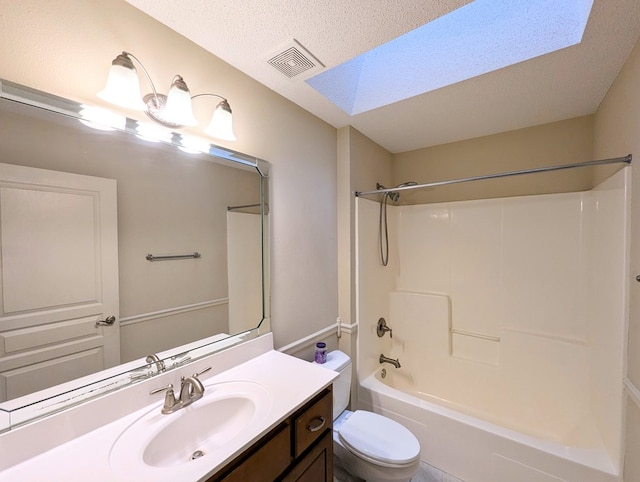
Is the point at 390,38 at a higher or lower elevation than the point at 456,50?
lower

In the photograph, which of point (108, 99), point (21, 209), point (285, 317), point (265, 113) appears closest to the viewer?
point (21, 209)

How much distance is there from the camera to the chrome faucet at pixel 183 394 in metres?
1.00

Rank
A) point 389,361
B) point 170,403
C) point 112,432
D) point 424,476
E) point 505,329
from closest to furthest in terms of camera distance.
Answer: point 112,432 < point 170,403 < point 424,476 < point 505,329 < point 389,361

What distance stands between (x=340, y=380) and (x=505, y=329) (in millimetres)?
1372

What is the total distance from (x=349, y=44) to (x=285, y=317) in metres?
1.46

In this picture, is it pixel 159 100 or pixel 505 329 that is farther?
pixel 505 329

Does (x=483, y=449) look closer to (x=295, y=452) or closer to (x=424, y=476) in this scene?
(x=424, y=476)

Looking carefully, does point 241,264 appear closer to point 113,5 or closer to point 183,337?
point 183,337

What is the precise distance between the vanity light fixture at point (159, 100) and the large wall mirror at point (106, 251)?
0.07m

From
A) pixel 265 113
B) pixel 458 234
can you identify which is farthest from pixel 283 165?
pixel 458 234

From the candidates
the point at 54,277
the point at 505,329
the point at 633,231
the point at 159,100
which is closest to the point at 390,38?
the point at 159,100

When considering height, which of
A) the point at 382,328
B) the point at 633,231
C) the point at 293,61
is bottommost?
the point at 382,328

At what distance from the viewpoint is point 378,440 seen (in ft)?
4.96

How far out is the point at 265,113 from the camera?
155 centimetres
